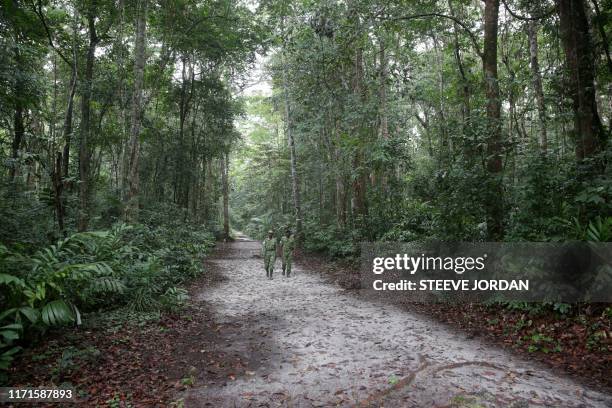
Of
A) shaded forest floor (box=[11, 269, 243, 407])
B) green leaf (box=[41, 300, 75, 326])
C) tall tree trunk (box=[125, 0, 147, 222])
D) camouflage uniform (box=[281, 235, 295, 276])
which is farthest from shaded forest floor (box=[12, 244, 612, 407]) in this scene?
camouflage uniform (box=[281, 235, 295, 276])

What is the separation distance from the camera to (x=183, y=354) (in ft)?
20.3

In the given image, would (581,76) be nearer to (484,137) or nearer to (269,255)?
(484,137)

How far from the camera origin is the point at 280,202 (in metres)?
35.8

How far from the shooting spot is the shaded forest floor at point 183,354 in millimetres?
4863

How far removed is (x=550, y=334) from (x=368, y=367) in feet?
10.1

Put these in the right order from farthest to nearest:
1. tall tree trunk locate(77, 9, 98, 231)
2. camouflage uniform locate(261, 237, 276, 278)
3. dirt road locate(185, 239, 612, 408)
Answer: camouflage uniform locate(261, 237, 276, 278) → tall tree trunk locate(77, 9, 98, 231) → dirt road locate(185, 239, 612, 408)

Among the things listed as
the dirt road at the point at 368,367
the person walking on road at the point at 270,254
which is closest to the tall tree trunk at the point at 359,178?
the person walking on road at the point at 270,254

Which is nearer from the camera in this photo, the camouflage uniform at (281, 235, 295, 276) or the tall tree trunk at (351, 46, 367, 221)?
the camouflage uniform at (281, 235, 295, 276)

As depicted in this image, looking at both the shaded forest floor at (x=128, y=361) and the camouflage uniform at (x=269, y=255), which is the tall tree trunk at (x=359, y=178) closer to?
the camouflage uniform at (x=269, y=255)

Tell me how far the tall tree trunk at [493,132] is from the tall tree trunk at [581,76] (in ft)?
4.70

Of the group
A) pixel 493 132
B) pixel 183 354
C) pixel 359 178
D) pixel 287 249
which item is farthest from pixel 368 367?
pixel 359 178

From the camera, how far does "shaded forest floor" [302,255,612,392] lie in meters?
5.15

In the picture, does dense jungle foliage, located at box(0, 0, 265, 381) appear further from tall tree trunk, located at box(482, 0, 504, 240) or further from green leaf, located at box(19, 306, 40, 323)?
tall tree trunk, located at box(482, 0, 504, 240)

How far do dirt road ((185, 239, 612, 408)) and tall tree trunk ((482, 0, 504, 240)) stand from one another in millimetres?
2859
